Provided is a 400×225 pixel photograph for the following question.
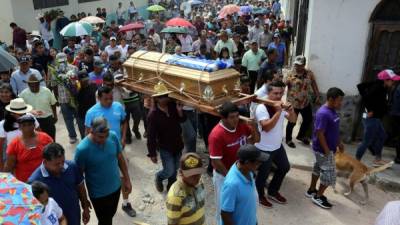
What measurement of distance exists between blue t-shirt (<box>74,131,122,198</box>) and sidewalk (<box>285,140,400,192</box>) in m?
3.67

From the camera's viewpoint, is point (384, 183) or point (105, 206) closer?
point (105, 206)

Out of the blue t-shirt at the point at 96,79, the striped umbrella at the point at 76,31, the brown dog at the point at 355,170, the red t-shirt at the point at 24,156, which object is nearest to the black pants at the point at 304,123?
the brown dog at the point at 355,170

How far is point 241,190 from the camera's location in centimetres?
333

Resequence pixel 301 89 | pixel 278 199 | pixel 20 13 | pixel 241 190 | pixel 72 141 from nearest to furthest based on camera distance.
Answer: pixel 241 190 < pixel 278 199 < pixel 301 89 < pixel 72 141 < pixel 20 13

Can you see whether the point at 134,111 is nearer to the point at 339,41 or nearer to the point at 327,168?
the point at 327,168

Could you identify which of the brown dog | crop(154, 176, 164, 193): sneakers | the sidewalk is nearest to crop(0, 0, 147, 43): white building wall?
crop(154, 176, 164, 193): sneakers

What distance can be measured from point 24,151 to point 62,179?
760 mm

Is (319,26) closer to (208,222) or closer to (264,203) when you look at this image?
(264,203)

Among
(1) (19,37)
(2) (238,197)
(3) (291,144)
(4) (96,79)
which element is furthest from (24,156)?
(1) (19,37)

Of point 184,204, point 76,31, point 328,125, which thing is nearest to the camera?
point 184,204

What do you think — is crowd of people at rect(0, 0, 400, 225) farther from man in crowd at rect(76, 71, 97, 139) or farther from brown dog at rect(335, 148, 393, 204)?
brown dog at rect(335, 148, 393, 204)

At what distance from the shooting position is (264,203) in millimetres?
5414

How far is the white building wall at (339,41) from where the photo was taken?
6.64 m

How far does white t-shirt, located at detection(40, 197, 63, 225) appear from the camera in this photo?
9.76 ft
